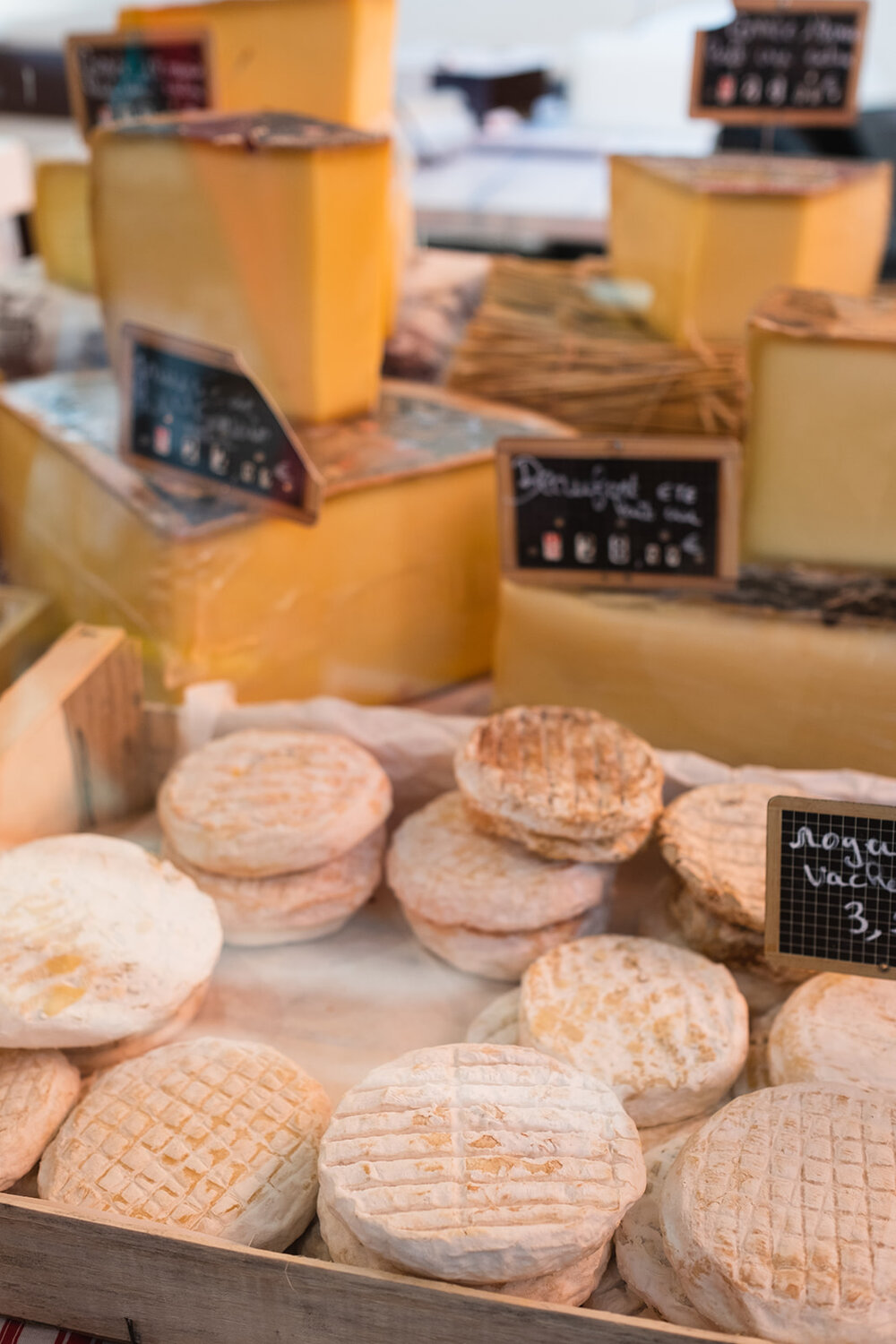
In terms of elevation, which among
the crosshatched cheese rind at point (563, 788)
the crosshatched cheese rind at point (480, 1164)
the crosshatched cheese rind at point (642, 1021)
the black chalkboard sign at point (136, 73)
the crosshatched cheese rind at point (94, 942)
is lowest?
the crosshatched cheese rind at point (642, 1021)

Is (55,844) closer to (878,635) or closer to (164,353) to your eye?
(164,353)

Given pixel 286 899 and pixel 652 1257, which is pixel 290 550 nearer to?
pixel 286 899

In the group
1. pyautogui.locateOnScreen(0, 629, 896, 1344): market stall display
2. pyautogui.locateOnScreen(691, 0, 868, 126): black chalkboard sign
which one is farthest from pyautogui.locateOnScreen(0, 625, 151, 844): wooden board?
pyautogui.locateOnScreen(691, 0, 868, 126): black chalkboard sign

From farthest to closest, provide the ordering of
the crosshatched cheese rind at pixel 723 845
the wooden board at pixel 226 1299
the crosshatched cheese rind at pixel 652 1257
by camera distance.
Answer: the crosshatched cheese rind at pixel 723 845, the crosshatched cheese rind at pixel 652 1257, the wooden board at pixel 226 1299

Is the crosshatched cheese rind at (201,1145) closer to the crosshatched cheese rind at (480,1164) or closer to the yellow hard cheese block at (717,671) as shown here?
the crosshatched cheese rind at (480,1164)

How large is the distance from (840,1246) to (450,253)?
7.41 feet

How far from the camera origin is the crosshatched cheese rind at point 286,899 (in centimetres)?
130

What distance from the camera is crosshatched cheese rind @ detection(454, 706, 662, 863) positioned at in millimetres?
1231

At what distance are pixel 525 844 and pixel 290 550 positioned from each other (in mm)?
604

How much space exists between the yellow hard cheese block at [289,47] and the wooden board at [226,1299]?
1767mm

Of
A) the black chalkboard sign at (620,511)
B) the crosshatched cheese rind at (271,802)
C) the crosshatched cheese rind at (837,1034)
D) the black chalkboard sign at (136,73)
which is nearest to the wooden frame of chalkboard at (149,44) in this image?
the black chalkboard sign at (136,73)

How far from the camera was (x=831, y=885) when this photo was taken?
1026 millimetres

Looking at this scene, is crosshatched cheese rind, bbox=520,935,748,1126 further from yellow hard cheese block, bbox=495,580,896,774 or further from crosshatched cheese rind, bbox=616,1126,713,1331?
yellow hard cheese block, bbox=495,580,896,774

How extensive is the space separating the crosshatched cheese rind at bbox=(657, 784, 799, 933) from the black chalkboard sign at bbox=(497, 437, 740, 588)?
29 cm
